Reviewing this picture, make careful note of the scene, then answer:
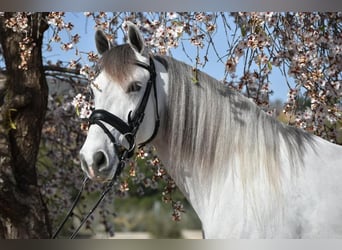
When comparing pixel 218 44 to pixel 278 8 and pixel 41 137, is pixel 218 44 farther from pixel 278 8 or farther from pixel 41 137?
pixel 41 137

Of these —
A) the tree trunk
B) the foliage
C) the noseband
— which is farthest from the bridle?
the tree trunk

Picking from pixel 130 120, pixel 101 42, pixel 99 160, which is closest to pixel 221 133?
pixel 130 120

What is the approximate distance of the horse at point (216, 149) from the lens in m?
1.79

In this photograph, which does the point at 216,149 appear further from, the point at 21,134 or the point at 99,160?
the point at 21,134

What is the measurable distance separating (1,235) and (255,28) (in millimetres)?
1625

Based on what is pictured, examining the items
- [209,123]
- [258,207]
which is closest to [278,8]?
[209,123]

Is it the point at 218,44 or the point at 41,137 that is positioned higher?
the point at 218,44

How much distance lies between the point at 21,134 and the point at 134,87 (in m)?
1.11

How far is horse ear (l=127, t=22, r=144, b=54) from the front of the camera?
1.86 meters

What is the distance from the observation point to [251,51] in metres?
2.42

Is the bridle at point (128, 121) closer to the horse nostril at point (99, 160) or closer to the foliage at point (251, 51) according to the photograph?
the horse nostril at point (99, 160)

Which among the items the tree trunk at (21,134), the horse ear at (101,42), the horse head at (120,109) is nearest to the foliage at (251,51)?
the tree trunk at (21,134)

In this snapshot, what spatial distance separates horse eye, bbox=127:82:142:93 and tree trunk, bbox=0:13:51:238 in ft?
3.29

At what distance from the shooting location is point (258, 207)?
1780 mm
